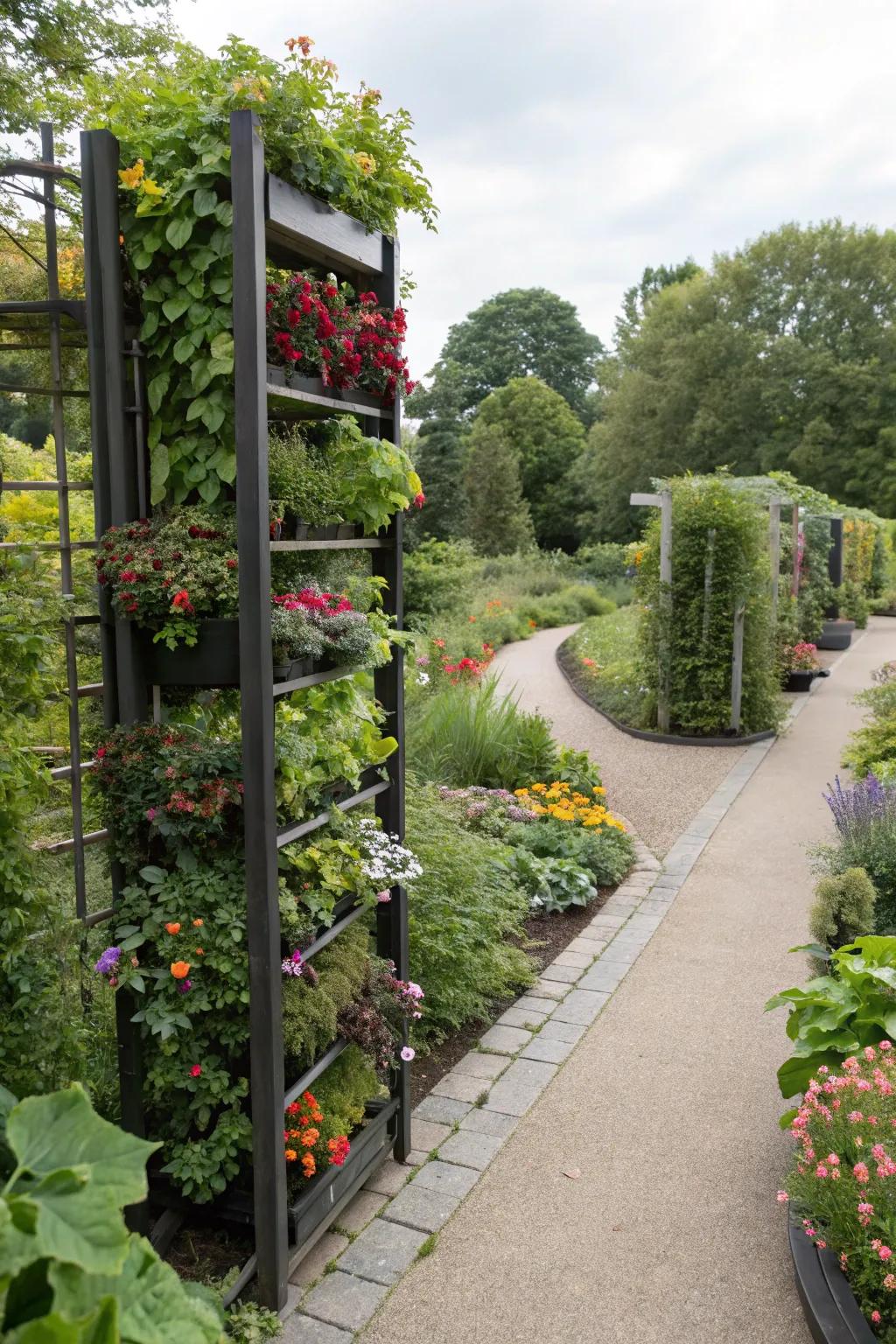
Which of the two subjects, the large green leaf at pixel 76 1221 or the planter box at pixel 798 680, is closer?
the large green leaf at pixel 76 1221

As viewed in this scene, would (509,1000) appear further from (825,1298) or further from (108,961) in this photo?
(108,961)

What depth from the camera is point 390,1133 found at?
3443 millimetres

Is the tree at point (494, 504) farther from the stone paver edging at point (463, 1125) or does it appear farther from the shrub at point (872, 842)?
the shrub at point (872, 842)

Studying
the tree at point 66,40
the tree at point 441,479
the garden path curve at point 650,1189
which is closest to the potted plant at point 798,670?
the garden path curve at point 650,1189

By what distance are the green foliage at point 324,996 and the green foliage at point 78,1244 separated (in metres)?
1.54

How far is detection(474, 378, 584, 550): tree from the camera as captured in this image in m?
35.1

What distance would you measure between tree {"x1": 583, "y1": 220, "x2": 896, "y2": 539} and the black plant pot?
97.4 ft

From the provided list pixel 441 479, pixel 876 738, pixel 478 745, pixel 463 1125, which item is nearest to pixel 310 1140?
pixel 463 1125

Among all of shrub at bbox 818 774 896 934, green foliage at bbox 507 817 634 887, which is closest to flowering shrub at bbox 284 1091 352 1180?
shrub at bbox 818 774 896 934

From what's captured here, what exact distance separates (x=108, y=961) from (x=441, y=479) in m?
22.1

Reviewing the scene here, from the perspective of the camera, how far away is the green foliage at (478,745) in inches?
294

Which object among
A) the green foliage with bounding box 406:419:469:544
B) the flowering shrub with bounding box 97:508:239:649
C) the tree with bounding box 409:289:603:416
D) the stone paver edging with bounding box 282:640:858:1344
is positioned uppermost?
the tree with bounding box 409:289:603:416

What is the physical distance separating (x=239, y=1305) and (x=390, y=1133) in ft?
2.86

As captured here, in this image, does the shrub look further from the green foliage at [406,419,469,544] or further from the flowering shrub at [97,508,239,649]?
the green foliage at [406,419,469,544]
